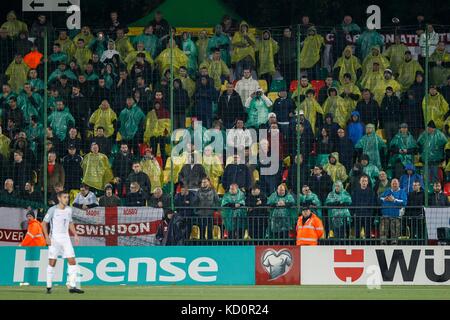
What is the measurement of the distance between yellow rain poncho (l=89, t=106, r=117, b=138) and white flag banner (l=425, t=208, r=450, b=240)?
23.6ft

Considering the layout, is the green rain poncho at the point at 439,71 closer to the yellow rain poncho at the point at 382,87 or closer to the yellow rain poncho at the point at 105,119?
the yellow rain poncho at the point at 382,87

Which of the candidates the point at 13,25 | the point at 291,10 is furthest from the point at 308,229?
the point at 13,25

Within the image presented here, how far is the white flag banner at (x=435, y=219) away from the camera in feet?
82.7

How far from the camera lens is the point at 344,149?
87.9ft

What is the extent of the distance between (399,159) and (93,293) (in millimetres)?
8447

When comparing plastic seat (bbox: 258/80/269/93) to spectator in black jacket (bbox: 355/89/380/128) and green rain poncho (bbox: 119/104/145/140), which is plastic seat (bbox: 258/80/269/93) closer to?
spectator in black jacket (bbox: 355/89/380/128)

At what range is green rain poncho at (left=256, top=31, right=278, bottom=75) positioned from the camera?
28.2 meters

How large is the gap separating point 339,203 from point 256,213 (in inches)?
70.2

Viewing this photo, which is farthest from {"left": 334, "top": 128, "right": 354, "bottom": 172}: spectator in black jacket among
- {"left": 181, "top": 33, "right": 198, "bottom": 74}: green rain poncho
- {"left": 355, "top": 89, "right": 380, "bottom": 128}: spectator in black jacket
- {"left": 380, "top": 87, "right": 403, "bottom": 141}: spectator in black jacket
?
{"left": 181, "top": 33, "right": 198, "bottom": 74}: green rain poncho

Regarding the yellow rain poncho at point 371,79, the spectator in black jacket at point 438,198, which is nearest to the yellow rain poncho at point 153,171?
the yellow rain poncho at point 371,79

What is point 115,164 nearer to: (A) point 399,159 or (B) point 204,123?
(B) point 204,123

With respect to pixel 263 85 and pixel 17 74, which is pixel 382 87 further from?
pixel 17 74

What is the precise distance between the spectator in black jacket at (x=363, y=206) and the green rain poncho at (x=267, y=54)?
150 inches

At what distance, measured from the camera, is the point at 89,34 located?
1145 inches
